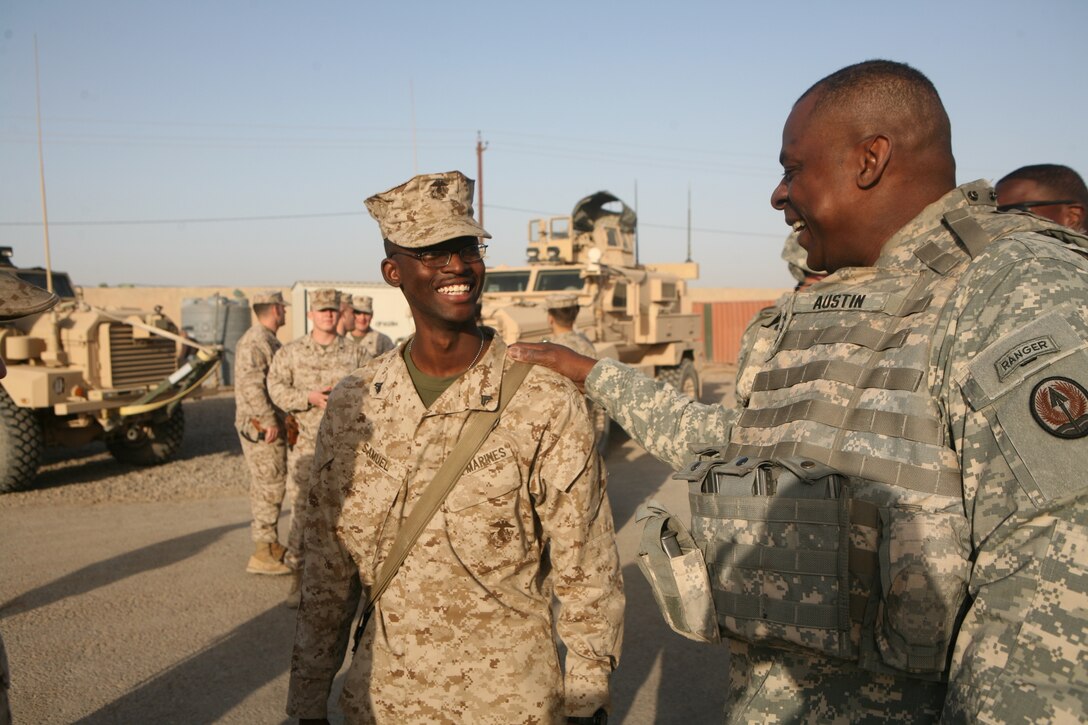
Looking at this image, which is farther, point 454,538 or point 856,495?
point 454,538

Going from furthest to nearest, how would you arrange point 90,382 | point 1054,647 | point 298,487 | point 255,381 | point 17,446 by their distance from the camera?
point 90,382 < point 17,446 < point 255,381 < point 298,487 < point 1054,647

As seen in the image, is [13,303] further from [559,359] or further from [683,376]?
[683,376]

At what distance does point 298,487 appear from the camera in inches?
209

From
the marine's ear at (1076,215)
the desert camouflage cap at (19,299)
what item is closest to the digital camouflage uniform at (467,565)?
the desert camouflage cap at (19,299)

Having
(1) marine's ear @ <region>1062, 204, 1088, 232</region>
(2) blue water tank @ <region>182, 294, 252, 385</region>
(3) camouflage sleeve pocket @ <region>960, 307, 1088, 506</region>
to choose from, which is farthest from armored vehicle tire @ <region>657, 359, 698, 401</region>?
(3) camouflage sleeve pocket @ <region>960, 307, 1088, 506</region>

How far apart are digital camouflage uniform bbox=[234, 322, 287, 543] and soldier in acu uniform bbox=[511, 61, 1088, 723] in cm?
482

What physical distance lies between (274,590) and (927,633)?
196 inches

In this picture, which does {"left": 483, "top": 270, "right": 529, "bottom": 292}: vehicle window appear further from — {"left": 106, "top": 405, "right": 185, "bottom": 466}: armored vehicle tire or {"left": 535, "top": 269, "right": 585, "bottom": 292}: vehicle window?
{"left": 106, "top": 405, "right": 185, "bottom": 466}: armored vehicle tire

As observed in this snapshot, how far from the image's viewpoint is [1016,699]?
101 centimetres

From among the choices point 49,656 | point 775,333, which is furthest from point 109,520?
point 775,333

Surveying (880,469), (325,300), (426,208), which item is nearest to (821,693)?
(880,469)

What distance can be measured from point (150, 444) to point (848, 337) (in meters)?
9.93

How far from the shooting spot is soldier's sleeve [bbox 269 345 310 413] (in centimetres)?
550

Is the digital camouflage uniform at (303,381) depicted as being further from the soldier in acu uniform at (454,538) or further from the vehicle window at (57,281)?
the vehicle window at (57,281)
